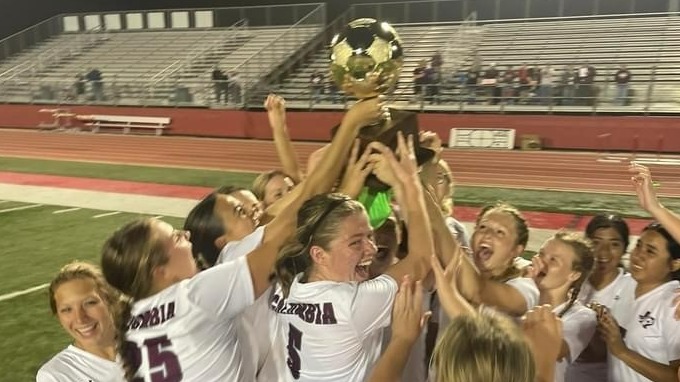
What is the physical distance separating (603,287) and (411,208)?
1.71 m

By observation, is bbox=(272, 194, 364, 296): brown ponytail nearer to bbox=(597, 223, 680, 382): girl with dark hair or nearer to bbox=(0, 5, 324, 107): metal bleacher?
bbox=(597, 223, 680, 382): girl with dark hair

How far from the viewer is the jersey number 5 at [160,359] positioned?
7.84 ft

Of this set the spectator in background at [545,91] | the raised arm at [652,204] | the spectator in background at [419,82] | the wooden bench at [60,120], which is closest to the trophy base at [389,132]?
the raised arm at [652,204]

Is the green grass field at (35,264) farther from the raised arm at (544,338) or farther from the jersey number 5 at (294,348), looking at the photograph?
the raised arm at (544,338)

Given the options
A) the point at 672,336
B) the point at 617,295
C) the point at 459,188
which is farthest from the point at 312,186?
the point at 459,188

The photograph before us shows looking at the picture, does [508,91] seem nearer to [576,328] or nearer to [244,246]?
[576,328]

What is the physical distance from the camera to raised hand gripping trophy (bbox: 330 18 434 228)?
7.53 ft

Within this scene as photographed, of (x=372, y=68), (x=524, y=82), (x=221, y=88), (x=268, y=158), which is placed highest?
(x=372, y=68)

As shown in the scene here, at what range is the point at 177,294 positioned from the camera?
2369 millimetres

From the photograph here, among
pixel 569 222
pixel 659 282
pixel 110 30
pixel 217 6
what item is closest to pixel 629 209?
pixel 569 222

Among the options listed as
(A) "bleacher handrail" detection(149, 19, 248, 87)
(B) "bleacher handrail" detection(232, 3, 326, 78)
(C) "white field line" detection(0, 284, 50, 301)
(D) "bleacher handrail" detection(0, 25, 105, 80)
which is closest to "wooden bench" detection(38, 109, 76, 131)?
(A) "bleacher handrail" detection(149, 19, 248, 87)

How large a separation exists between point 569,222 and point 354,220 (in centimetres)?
718

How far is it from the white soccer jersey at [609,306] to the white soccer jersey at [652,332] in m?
0.16

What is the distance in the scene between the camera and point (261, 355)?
291cm
